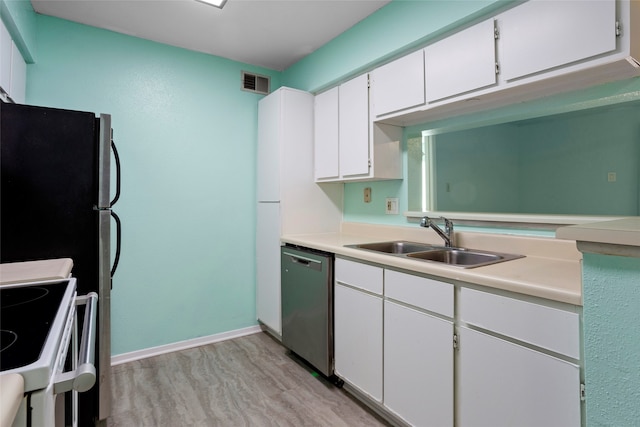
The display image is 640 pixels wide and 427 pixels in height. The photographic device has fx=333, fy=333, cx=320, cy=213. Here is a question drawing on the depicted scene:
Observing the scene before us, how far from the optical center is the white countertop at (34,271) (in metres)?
1.15

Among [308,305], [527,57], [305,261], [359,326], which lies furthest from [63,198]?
[527,57]

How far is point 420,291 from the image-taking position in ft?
5.00

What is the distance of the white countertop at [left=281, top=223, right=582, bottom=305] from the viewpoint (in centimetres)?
112

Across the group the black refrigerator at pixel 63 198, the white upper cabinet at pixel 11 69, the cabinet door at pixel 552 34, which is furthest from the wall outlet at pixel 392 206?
the white upper cabinet at pixel 11 69

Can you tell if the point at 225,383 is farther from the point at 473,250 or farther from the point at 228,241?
the point at 473,250

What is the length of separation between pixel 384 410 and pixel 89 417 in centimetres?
151

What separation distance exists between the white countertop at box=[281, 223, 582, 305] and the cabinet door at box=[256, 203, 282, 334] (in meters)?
0.44

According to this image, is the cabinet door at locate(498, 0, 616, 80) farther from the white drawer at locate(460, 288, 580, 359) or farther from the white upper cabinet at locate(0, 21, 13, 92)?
the white upper cabinet at locate(0, 21, 13, 92)

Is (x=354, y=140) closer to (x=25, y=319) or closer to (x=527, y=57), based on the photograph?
(x=527, y=57)

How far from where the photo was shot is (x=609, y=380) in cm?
74

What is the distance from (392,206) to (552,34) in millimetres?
1376

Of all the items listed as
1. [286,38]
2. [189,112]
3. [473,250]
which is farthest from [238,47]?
[473,250]

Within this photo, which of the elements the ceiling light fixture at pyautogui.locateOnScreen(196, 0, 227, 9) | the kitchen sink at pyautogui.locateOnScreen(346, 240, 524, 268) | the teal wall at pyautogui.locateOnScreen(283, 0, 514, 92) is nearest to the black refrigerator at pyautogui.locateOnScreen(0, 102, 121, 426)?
the ceiling light fixture at pyautogui.locateOnScreen(196, 0, 227, 9)

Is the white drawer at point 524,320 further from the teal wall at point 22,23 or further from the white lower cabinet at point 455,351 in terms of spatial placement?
the teal wall at point 22,23
